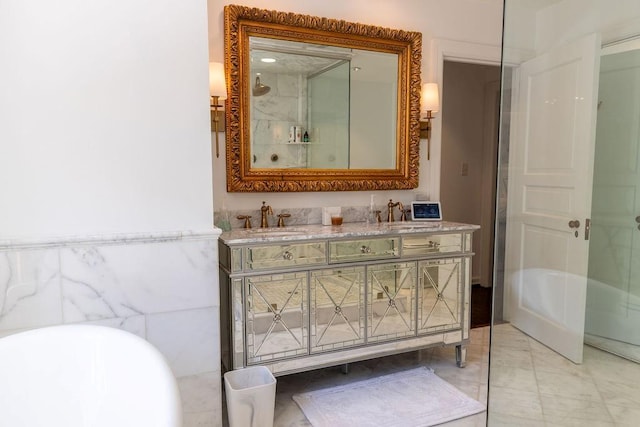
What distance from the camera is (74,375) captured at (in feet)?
4.04

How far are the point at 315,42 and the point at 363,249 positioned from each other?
1.27 meters

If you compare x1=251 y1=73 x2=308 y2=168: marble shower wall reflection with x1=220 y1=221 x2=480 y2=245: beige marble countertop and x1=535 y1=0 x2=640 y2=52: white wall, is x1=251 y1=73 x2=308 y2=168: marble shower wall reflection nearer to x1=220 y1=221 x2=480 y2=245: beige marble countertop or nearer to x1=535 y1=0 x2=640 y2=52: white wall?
x1=220 y1=221 x2=480 y2=245: beige marble countertop

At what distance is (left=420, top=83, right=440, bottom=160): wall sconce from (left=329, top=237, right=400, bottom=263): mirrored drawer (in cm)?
97

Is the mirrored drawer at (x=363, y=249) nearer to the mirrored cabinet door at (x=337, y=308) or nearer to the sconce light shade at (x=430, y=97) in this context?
the mirrored cabinet door at (x=337, y=308)

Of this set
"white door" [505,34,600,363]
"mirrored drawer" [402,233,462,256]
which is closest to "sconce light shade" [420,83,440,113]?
"white door" [505,34,600,363]

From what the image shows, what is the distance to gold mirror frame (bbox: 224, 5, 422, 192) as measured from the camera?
7.90 feet

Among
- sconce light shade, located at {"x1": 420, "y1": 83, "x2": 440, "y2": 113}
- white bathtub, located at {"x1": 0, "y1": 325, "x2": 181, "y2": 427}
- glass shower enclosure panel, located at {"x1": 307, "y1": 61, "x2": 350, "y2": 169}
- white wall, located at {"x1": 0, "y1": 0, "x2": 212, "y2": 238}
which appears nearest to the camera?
white bathtub, located at {"x1": 0, "y1": 325, "x2": 181, "y2": 427}

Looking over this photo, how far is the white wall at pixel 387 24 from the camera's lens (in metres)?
2.46

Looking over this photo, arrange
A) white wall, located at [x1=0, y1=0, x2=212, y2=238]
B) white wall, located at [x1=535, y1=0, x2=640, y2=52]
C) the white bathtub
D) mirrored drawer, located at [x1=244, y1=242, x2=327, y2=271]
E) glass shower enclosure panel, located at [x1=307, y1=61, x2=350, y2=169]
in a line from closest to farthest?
the white bathtub
white wall, located at [x1=0, y1=0, x2=212, y2=238]
mirrored drawer, located at [x1=244, y1=242, x2=327, y2=271]
white wall, located at [x1=535, y1=0, x2=640, y2=52]
glass shower enclosure panel, located at [x1=307, y1=61, x2=350, y2=169]

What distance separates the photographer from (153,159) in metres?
1.74

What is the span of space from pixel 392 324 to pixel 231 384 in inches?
37.4

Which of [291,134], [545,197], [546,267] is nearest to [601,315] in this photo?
[546,267]

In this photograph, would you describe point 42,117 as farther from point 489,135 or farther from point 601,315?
point 489,135

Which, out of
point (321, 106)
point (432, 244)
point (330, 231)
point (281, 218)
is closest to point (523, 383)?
point (432, 244)
